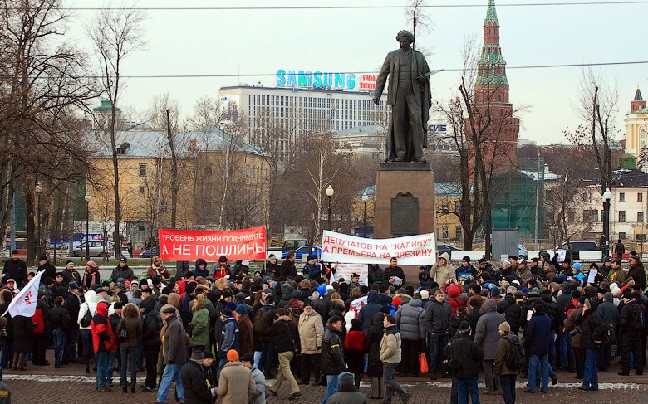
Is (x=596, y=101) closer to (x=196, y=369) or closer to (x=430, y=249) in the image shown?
(x=430, y=249)

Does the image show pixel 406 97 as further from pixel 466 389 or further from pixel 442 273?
pixel 466 389

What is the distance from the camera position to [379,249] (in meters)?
26.4

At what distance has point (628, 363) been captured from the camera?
70.7 ft

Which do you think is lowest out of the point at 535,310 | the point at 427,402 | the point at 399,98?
the point at 427,402

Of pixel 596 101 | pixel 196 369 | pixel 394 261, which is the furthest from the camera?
pixel 596 101

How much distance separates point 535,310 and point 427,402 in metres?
2.45

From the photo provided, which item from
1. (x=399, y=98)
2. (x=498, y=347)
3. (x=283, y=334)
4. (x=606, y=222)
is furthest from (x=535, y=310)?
(x=606, y=222)

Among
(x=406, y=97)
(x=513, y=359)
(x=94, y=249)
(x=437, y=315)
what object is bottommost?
(x=94, y=249)

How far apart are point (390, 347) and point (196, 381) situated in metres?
4.00

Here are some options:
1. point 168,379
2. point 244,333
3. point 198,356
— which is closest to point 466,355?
point 244,333

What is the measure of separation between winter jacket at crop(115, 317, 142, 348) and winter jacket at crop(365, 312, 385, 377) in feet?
12.8

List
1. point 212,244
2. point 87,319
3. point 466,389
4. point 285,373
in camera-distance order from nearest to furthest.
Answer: point 466,389 < point 285,373 < point 87,319 < point 212,244

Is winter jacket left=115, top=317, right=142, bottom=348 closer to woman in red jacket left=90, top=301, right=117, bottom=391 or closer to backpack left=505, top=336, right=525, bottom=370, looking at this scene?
woman in red jacket left=90, top=301, right=117, bottom=391

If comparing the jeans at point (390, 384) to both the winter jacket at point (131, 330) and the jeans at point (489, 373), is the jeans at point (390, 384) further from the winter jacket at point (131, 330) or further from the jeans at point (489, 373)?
the winter jacket at point (131, 330)
